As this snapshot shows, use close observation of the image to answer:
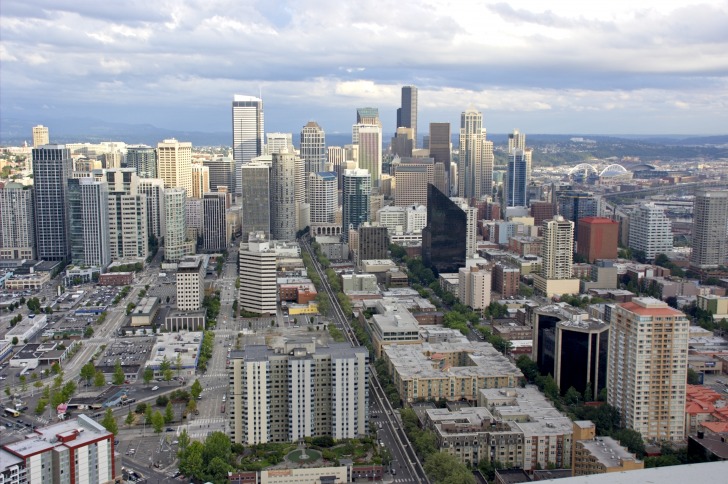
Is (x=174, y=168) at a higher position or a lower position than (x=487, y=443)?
higher

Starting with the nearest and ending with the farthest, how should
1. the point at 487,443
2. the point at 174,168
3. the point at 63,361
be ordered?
1. the point at 487,443
2. the point at 63,361
3. the point at 174,168

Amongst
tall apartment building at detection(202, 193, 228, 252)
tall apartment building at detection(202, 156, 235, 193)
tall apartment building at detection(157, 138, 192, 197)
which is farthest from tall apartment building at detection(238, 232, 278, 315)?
tall apartment building at detection(202, 156, 235, 193)

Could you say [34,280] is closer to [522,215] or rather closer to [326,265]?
[326,265]

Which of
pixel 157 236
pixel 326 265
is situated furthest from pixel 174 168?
pixel 326 265

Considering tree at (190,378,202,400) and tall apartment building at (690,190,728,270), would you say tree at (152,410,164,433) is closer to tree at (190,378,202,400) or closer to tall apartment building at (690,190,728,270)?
tree at (190,378,202,400)

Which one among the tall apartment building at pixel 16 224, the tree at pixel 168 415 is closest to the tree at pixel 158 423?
the tree at pixel 168 415

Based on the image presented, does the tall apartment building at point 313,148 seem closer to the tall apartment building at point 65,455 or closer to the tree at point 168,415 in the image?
the tree at point 168,415

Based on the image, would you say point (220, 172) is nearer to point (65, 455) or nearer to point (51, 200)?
point (51, 200)
